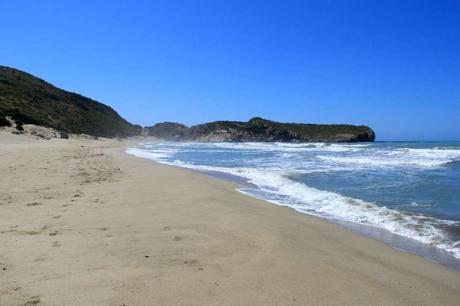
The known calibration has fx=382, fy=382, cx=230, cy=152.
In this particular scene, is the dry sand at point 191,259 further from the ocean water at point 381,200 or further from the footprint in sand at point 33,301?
the ocean water at point 381,200

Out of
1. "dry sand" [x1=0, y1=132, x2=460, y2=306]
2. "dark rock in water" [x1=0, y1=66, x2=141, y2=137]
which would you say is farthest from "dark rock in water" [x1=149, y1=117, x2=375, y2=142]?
"dry sand" [x1=0, y1=132, x2=460, y2=306]

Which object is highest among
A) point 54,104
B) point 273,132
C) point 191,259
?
point 54,104

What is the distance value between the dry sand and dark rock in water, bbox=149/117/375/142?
9376 cm

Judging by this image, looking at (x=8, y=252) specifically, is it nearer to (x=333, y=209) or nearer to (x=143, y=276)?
(x=143, y=276)

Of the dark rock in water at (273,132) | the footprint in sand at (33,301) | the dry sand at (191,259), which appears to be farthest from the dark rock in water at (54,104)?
the footprint in sand at (33,301)

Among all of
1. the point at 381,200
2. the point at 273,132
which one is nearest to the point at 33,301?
the point at 381,200

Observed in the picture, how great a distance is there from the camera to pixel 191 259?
4309 millimetres

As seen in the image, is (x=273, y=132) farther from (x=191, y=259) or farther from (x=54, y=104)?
(x=191, y=259)

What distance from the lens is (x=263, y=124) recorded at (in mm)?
104438

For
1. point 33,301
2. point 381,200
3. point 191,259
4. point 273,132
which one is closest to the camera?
point 33,301

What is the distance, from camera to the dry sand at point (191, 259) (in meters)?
3.38

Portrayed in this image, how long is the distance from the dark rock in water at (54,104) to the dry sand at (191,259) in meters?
37.7

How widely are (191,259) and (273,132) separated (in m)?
98.5

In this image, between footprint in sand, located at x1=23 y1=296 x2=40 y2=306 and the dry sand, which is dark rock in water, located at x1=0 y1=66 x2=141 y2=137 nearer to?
the dry sand
